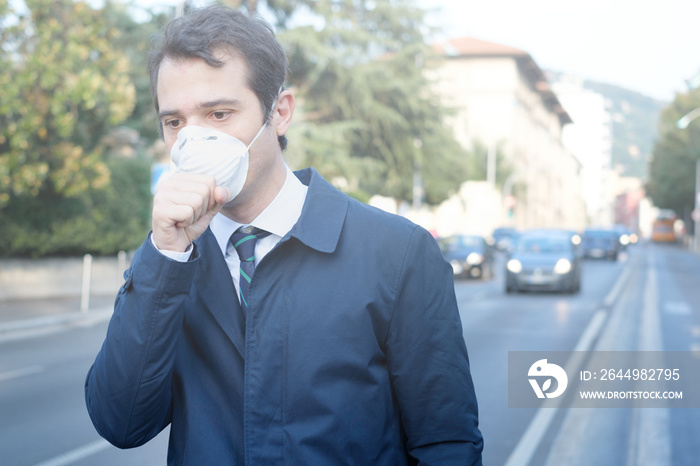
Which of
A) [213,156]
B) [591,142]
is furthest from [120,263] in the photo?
[591,142]

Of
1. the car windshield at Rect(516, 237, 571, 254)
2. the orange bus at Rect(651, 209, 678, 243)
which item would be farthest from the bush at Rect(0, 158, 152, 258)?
the orange bus at Rect(651, 209, 678, 243)

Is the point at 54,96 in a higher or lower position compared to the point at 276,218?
higher

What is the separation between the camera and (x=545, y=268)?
1942 centimetres

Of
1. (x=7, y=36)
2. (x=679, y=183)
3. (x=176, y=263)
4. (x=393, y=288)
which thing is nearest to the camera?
(x=176, y=263)

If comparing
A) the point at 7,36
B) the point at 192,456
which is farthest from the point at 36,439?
the point at 7,36

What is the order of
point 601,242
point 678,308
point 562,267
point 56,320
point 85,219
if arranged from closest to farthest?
point 56,320 < point 678,308 < point 85,219 < point 562,267 < point 601,242

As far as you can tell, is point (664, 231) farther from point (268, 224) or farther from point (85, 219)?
point (268, 224)

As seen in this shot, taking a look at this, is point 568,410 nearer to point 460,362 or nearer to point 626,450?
point 626,450

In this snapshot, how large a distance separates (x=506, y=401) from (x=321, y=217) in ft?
20.0

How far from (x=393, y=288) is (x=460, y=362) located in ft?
0.87

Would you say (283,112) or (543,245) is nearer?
(283,112)

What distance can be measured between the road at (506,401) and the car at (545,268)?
89.2 inches

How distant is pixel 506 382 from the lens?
8484mm

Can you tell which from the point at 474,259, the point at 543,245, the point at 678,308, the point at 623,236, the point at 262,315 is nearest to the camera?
the point at 262,315
